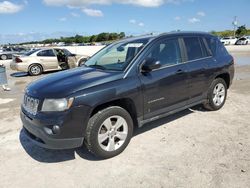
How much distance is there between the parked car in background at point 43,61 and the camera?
15.0 m

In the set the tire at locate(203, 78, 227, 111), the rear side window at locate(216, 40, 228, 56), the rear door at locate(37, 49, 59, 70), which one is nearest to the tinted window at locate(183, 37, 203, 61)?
the rear side window at locate(216, 40, 228, 56)

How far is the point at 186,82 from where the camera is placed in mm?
5141

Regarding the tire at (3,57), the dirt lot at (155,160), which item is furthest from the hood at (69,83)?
the tire at (3,57)

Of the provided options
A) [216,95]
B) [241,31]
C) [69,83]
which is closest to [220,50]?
[216,95]

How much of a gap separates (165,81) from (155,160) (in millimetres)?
1396

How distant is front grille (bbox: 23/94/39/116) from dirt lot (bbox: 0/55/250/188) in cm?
82

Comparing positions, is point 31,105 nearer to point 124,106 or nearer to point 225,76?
point 124,106

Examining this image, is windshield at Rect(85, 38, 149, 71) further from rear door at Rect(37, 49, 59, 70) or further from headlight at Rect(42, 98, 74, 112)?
rear door at Rect(37, 49, 59, 70)

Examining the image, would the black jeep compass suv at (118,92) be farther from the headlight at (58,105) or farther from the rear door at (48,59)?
the rear door at (48,59)

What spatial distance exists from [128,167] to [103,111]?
88cm

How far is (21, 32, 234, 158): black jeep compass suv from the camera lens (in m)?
3.76

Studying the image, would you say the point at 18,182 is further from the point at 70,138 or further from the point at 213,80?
the point at 213,80

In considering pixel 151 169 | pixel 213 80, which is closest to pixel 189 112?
pixel 213 80

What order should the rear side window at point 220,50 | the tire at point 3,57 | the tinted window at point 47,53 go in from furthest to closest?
the tire at point 3,57
the tinted window at point 47,53
the rear side window at point 220,50
